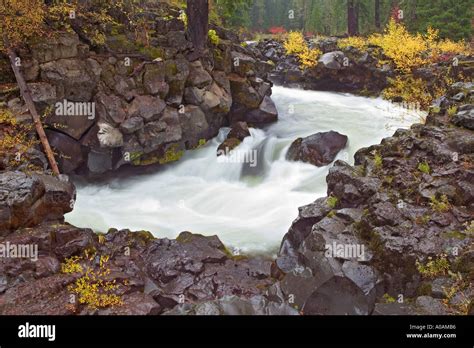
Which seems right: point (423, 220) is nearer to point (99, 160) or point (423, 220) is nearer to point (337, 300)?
point (337, 300)

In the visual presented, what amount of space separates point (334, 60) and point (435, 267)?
813 inches

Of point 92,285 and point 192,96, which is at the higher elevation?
point 192,96

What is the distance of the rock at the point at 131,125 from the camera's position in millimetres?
14559

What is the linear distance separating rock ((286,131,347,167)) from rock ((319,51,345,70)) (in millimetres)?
10847

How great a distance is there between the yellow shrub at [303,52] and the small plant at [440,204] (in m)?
19.5

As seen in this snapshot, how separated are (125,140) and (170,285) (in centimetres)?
728

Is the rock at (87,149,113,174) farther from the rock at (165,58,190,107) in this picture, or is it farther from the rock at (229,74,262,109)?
the rock at (229,74,262,109)

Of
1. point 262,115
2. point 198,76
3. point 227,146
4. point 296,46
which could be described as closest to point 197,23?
point 198,76

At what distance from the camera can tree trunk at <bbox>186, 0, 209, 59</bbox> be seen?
17.1 m

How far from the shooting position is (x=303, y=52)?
1101 inches

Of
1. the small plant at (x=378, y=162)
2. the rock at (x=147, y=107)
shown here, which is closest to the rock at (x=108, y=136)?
the rock at (x=147, y=107)

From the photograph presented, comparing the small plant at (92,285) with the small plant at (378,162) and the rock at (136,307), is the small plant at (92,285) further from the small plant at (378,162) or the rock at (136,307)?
the small plant at (378,162)

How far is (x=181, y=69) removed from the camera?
53.7 feet
